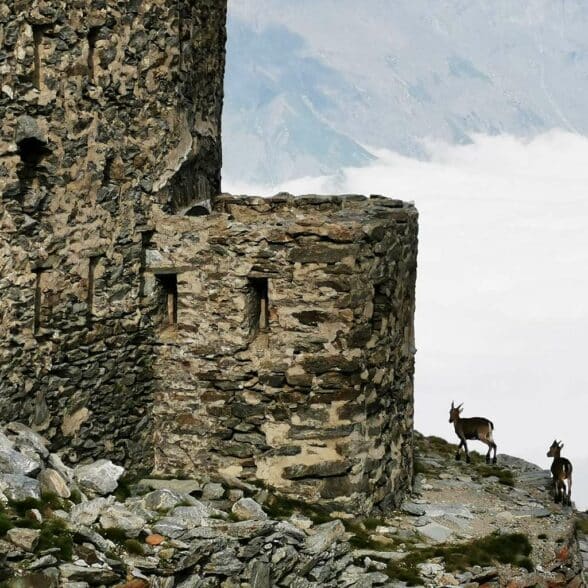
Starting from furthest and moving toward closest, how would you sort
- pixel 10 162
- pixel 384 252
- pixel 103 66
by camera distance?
pixel 384 252 < pixel 103 66 < pixel 10 162

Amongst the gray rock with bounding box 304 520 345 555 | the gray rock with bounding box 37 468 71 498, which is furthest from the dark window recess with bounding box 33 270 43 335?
the gray rock with bounding box 304 520 345 555

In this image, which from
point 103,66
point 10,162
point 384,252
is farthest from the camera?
point 384,252

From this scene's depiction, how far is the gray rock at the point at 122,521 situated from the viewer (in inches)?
451

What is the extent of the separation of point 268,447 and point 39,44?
5980 millimetres

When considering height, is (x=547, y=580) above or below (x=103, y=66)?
below

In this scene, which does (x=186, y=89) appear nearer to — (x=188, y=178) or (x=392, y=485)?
(x=188, y=178)

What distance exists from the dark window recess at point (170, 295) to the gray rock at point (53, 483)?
3740 mm

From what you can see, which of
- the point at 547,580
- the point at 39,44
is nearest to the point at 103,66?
the point at 39,44

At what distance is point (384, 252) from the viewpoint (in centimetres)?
1511

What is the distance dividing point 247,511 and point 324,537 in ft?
3.26

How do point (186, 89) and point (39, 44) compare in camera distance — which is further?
point (186, 89)

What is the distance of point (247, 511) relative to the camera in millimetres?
13367

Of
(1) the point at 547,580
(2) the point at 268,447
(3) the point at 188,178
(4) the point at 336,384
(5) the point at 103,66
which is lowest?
(1) the point at 547,580

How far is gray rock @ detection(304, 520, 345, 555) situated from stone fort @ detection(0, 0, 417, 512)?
2.91 feet
